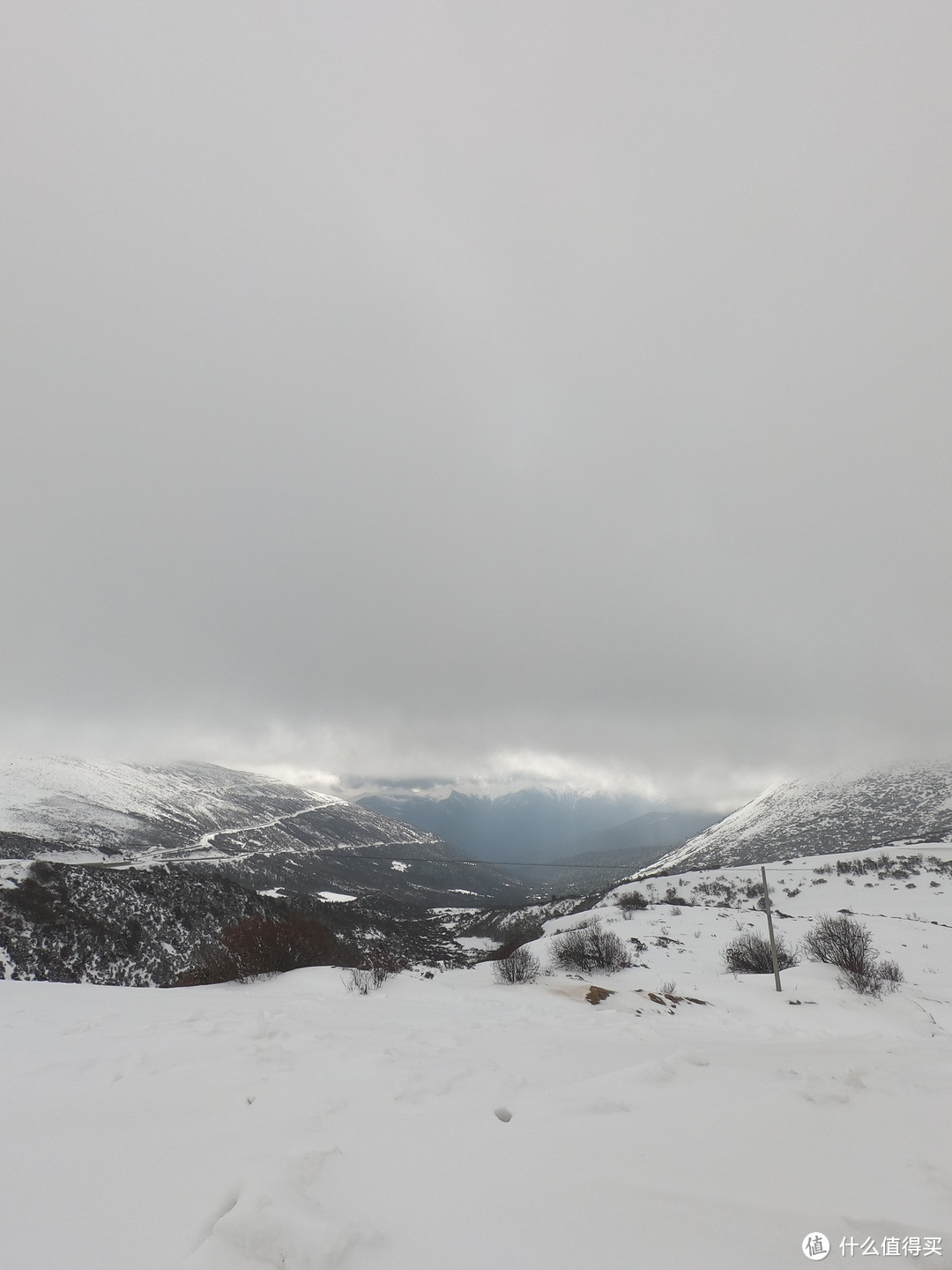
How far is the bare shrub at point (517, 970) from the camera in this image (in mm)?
20688

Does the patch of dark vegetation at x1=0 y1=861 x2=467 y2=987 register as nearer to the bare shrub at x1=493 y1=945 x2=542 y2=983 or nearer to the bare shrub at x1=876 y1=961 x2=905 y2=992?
the bare shrub at x1=493 y1=945 x2=542 y2=983

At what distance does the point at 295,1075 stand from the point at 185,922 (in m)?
46.5

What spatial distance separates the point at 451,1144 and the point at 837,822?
175 metres

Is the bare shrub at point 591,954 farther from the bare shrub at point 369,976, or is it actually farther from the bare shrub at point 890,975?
the bare shrub at point 890,975

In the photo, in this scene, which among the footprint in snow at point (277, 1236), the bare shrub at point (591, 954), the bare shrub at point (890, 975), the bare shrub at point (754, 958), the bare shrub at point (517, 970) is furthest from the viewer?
the bare shrub at point (591, 954)

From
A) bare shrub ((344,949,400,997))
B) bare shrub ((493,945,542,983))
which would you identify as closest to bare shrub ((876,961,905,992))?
bare shrub ((493,945,542,983))

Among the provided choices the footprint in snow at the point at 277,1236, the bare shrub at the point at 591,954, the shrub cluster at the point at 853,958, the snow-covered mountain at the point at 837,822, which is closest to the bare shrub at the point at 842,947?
the shrub cluster at the point at 853,958

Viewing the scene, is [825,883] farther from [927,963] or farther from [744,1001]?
[744,1001]

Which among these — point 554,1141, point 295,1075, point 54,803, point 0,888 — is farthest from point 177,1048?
point 54,803

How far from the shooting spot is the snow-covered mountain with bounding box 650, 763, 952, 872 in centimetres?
11125

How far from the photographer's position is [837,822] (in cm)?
13762

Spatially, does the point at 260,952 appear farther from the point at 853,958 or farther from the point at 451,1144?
the point at 853,958

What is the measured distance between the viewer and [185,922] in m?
42.2

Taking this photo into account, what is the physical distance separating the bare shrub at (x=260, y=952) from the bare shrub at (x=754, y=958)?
63.3 feet
